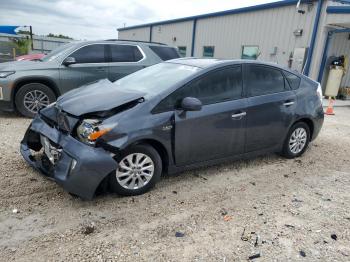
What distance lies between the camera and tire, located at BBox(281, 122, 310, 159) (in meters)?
5.05

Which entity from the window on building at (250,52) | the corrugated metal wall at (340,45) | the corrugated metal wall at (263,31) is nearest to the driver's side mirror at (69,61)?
the corrugated metal wall at (263,31)

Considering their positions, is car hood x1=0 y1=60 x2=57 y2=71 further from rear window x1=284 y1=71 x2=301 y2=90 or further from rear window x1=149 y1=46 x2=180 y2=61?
rear window x1=284 y1=71 x2=301 y2=90

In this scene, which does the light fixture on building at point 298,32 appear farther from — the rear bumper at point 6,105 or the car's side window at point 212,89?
the rear bumper at point 6,105

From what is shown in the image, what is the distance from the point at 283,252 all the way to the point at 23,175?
123 inches

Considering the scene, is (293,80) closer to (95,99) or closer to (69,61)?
(95,99)

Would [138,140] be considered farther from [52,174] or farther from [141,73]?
[141,73]

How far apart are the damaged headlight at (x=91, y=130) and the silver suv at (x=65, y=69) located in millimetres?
3867

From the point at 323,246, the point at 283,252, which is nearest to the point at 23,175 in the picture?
the point at 283,252

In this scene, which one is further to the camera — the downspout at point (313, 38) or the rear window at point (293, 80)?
the downspout at point (313, 38)

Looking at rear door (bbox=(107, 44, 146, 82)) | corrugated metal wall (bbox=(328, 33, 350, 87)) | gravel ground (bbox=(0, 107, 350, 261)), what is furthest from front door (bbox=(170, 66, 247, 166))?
corrugated metal wall (bbox=(328, 33, 350, 87))

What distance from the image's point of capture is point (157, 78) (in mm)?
4219

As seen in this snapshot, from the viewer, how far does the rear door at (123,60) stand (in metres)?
7.43

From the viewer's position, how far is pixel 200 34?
1897 centimetres

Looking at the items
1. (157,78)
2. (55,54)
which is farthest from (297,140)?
(55,54)
